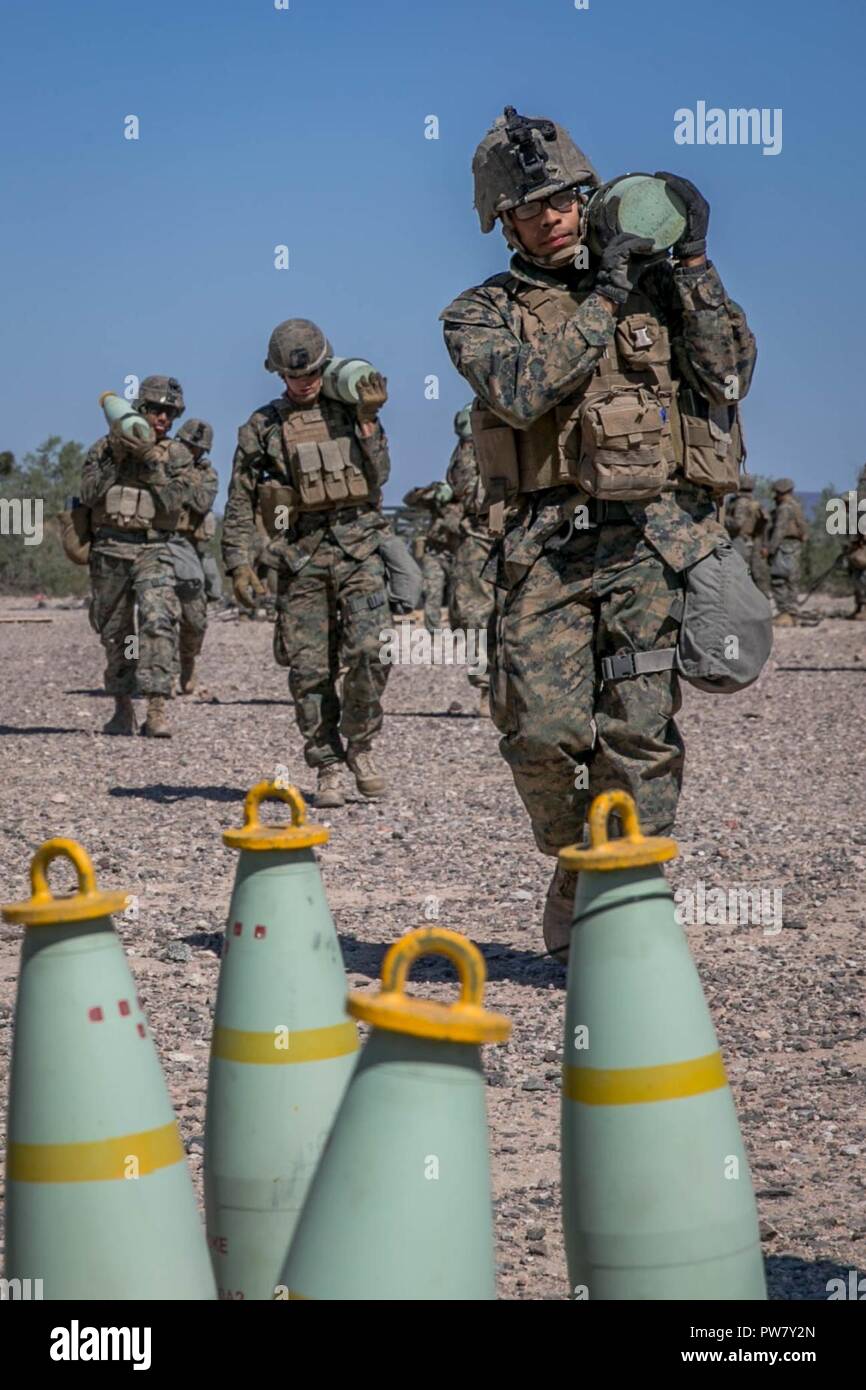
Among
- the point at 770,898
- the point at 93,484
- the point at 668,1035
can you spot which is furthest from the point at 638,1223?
the point at 93,484

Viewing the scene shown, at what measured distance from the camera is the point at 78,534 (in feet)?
45.6

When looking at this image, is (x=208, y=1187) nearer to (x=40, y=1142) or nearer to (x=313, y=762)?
(x=40, y=1142)

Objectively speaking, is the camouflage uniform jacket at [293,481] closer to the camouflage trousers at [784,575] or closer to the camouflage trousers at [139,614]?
the camouflage trousers at [139,614]

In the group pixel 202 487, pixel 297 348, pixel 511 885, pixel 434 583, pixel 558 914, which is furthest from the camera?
pixel 434 583

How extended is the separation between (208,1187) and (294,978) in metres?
0.34

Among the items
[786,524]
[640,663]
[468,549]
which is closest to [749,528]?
[786,524]

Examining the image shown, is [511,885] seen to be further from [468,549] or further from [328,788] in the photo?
[468,549]

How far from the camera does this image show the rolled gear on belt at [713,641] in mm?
5586

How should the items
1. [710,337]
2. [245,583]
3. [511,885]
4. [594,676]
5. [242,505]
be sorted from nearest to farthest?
[710,337] → [594,676] → [511,885] → [242,505] → [245,583]

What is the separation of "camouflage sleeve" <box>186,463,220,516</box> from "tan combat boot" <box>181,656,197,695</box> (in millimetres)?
1925

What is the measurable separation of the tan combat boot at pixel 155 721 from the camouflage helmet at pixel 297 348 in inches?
170

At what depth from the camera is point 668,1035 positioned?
259cm

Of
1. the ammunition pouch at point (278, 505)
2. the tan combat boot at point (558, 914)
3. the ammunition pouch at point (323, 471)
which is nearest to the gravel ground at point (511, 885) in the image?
the tan combat boot at point (558, 914)

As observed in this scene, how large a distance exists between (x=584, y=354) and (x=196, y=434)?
33.9 feet
